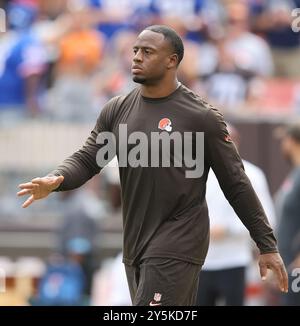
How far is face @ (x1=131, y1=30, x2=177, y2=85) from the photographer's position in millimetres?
6551

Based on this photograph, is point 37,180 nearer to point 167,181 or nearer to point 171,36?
point 167,181

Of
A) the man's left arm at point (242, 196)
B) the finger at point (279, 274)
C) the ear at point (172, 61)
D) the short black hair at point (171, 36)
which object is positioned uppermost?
the short black hair at point (171, 36)

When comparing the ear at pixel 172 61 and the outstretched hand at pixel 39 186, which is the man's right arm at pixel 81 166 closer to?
the outstretched hand at pixel 39 186

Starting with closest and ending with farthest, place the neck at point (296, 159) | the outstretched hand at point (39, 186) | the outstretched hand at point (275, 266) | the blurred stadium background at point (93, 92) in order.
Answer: the outstretched hand at point (39, 186) → the outstretched hand at point (275, 266) → the neck at point (296, 159) → the blurred stadium background at point (93, 92)

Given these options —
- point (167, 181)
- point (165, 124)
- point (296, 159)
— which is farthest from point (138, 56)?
point (296, 159)

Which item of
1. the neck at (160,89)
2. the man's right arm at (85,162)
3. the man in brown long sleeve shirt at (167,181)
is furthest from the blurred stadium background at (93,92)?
the neck at (160,89)

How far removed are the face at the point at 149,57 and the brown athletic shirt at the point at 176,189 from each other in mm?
177

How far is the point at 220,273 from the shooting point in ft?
31.4

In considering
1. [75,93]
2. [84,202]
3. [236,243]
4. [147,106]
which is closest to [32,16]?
[75,93]

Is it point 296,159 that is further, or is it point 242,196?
point 296,159

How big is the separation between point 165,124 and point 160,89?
22 cm

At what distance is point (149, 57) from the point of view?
21.6ft

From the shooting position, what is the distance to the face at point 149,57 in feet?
21.5
